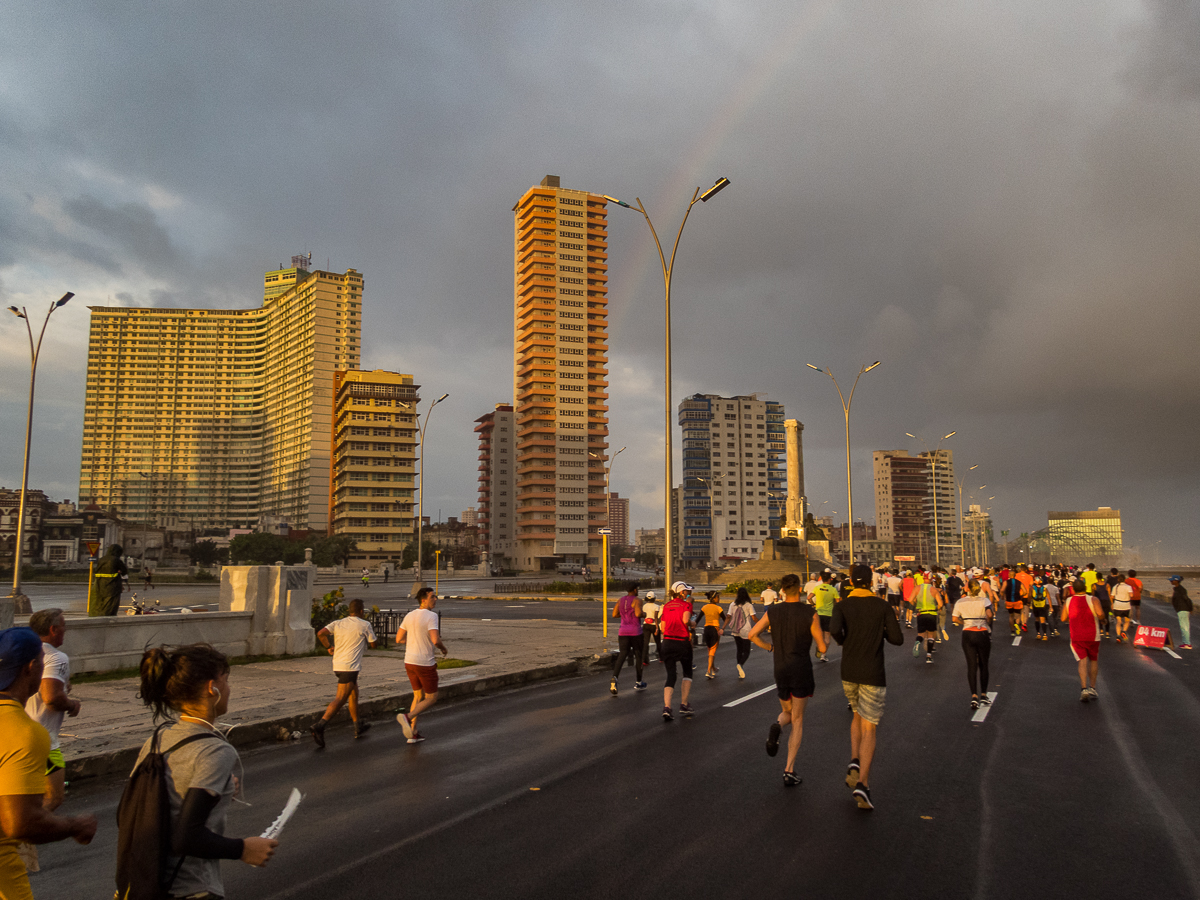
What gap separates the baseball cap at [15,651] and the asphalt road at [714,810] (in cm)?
249

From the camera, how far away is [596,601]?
44.1m

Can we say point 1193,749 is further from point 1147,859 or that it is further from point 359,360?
point 359,360

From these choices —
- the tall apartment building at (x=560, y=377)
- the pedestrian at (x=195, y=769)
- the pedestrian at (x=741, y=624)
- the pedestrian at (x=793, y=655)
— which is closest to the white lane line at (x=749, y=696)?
the pedestrian at (x=741, y=624)

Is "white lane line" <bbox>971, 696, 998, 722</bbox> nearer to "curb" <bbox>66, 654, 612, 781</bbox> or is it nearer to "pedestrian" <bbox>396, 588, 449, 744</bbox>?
"pedestrian" <bbox>396, 588, 449, 744</bbox>

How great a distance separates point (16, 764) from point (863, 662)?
601 cm

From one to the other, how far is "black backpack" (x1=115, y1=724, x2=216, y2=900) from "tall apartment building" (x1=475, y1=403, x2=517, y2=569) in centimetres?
Result: 14951

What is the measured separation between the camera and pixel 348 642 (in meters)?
9.05

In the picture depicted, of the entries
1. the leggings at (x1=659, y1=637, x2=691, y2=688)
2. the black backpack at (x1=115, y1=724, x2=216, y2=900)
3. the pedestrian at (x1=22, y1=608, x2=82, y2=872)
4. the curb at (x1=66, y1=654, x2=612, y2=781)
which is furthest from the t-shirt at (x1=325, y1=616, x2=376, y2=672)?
the black backpack at (x1=115, y1=724, x2=216, y2=900)

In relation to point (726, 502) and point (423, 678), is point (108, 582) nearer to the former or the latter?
point (423, 678)

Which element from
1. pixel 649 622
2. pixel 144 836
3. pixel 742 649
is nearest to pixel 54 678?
pixel 144 836

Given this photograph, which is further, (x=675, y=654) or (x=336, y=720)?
(x=675, y=654)

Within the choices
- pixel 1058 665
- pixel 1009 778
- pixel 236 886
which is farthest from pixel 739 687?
pixel 236 886

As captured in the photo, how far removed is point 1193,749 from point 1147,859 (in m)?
4.23

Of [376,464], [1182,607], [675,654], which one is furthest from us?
[376,464]
